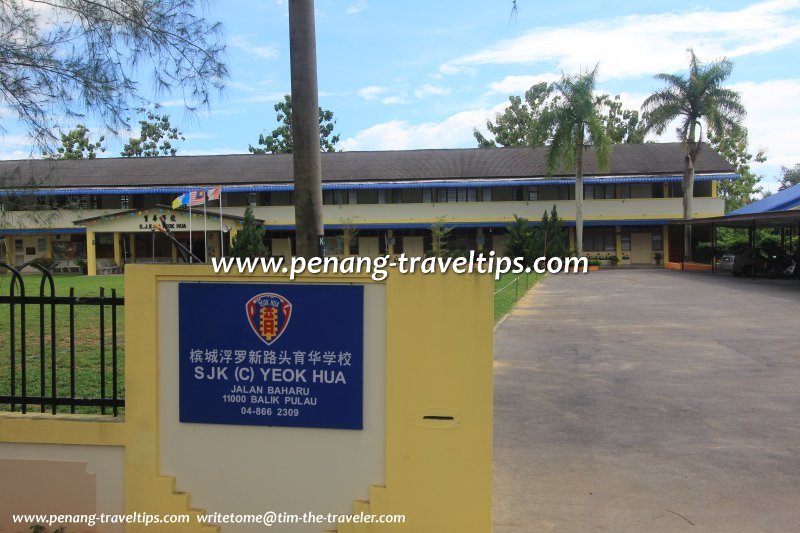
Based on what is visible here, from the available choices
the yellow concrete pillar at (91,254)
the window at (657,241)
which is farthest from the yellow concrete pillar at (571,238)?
the yellow concrete pillar at (91,254)

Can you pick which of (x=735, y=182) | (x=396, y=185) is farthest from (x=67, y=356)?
(x=735, y=182)

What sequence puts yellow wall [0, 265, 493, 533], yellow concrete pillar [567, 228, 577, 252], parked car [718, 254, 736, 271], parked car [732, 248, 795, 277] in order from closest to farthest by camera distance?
yellow wall [0, 265, 493, 533] < parked car [732, 248, 795, 277] < parked car [718, 254, 736, 271] < yellow concrete pillar [567, 228, 577, 252]

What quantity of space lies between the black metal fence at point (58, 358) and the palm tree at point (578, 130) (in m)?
26.3

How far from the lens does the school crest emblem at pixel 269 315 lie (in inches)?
160

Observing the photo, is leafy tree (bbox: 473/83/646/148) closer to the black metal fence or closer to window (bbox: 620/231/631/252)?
window (bbox: 620/231/631/252)

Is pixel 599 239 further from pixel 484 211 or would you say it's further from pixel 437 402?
pixel 437 402

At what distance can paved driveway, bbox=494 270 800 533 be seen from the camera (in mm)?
4340

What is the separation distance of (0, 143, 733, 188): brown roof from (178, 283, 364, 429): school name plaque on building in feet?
114

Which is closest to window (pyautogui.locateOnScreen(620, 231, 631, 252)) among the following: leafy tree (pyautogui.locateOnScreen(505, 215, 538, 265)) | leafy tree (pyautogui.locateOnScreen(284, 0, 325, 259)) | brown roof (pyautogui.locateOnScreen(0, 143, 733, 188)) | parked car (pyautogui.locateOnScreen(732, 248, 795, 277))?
brown roof (pyautogui.locateOnScreen(0, 143, 733, 188))

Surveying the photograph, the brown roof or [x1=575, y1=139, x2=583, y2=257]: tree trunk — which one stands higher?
the brown roof

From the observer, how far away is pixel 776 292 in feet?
65.1

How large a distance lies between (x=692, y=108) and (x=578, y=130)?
583cm

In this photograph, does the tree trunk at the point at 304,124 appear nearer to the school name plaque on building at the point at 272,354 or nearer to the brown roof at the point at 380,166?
the school name plaque on building at the point at 272,354

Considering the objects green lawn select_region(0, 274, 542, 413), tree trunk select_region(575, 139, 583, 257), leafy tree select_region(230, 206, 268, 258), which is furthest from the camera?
tree trunk select_region(575, 139, 583, 257)
